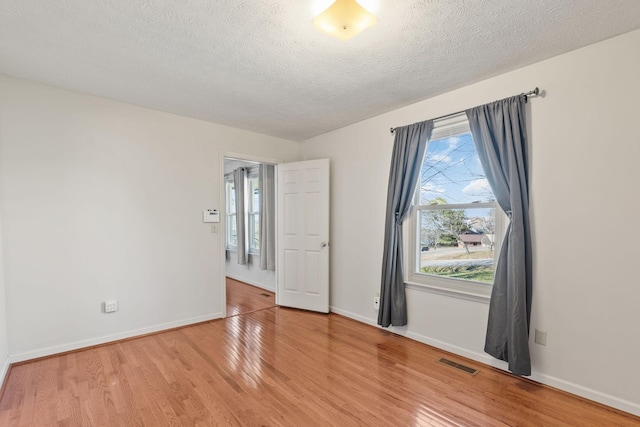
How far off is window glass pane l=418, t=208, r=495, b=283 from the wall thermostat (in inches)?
97.0

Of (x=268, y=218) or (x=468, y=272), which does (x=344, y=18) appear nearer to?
(x=468, y=272)

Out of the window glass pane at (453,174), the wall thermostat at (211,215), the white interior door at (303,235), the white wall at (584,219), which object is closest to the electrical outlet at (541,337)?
the white wall at (584,219)

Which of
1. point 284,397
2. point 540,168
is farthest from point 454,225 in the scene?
point 284,397

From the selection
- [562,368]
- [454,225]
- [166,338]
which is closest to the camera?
[562,368]

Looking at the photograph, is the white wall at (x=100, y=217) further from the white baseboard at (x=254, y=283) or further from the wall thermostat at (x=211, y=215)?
the white baseboard at (x=254, y=283)

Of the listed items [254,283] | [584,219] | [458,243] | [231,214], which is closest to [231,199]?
[231,214]

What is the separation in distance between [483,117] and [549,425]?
2.25m

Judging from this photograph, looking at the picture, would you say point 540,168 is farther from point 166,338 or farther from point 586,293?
point 166,338

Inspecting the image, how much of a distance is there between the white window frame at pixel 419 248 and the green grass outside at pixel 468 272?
0.04 meters

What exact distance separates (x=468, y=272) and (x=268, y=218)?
3.29m

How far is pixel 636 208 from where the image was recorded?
189 centimetres

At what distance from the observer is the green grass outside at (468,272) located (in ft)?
8.66

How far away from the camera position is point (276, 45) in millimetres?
2039

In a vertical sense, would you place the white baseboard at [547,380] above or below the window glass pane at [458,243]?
below
